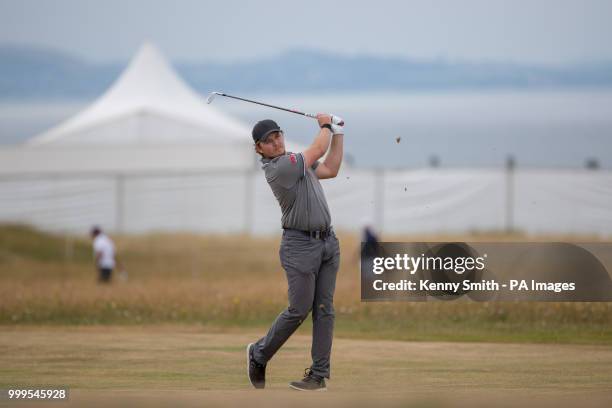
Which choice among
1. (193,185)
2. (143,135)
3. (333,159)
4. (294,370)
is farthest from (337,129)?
(143,135)

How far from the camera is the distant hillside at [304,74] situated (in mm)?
30750

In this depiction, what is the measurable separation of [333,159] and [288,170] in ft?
1.72

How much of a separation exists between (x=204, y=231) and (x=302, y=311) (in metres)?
29.5

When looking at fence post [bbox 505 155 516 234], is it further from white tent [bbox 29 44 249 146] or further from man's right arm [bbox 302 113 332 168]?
Answer: man's right arm [bbox 302 113 332 168]

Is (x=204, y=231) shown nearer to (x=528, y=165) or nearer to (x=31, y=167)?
(x=31, y=167)

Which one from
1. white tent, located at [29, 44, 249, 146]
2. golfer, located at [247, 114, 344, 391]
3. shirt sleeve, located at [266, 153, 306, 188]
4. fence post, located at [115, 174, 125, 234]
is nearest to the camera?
shirt sleeve, located at [266, 153, 306, 188]

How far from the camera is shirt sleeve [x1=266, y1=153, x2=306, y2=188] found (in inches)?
336

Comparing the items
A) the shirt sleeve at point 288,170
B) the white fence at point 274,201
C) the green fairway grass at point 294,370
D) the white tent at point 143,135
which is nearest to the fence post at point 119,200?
the white fence at point 274,201

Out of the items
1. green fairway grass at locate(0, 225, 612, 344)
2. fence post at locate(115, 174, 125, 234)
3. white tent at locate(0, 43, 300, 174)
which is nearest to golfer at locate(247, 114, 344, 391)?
green fairway grass at locate(0, 225, 612, 344)

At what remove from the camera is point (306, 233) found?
8719mm

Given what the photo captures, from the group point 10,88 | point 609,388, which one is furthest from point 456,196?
point 609,388

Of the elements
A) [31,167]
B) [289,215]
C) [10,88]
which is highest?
[10,88]

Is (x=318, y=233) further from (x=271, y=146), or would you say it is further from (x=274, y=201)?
(x=274, y=201)

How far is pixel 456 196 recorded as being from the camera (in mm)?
35062
